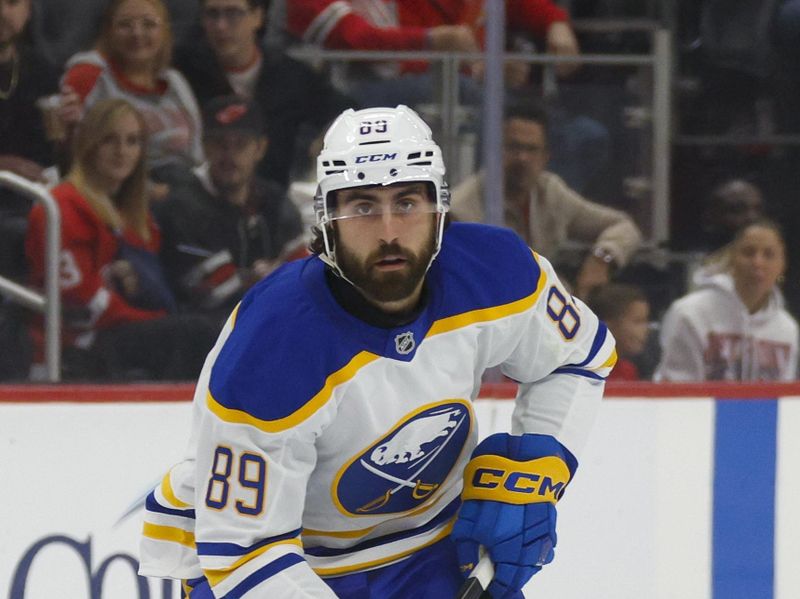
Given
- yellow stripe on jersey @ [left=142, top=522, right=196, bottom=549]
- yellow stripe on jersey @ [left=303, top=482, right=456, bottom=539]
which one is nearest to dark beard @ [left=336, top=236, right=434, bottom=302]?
yellow stripe on jersey @ [left=303, top=482, right=456, bottom=539]

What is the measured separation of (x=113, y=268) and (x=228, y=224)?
0.27 metres

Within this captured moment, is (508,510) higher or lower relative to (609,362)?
lower

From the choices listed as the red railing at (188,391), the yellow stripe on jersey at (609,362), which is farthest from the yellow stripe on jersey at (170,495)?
the red railing at (188,391)

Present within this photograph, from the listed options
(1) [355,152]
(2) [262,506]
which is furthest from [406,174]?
(2) [262,506]

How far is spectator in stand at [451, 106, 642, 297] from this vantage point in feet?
10.2

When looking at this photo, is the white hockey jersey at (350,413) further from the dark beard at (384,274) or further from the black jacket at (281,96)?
the black jacket at (281,96)

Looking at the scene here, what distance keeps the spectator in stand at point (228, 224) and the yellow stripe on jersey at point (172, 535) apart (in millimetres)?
1064

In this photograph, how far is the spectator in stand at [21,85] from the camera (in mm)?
3152

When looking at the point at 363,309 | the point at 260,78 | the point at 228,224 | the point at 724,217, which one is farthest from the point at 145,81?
the point at 363,309

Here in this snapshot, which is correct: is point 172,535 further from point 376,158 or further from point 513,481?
point 376,158

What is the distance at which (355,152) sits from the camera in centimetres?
185

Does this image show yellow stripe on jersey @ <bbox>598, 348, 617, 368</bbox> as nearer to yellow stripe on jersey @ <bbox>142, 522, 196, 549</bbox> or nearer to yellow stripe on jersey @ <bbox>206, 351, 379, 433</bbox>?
yellow stripe on jersey @ <bbox>206, 351, 379, 433</bbox>

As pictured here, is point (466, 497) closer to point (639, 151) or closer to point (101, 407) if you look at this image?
point (101, 407)

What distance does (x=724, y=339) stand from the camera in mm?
3107
